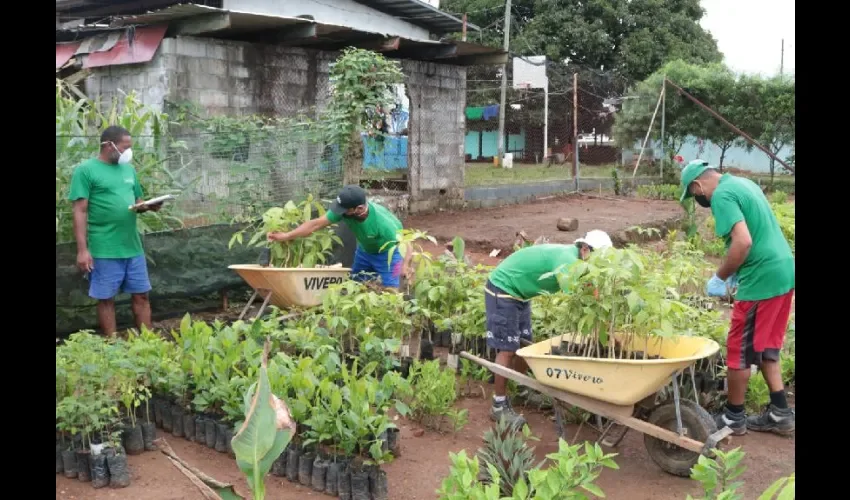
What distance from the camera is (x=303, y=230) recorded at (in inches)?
240

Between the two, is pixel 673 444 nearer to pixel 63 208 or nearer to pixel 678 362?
pixel 678 362

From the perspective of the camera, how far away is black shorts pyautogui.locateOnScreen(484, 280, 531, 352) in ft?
15.7

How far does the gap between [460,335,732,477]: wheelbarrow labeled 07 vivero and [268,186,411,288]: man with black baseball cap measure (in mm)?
1768

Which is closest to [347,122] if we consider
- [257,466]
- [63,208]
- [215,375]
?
[63,208]

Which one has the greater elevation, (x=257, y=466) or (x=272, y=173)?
(x=272, y=173)

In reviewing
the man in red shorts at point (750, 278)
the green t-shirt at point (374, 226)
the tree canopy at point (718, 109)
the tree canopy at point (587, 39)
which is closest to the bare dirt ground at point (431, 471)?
the man in red shorts at point (750, 278)

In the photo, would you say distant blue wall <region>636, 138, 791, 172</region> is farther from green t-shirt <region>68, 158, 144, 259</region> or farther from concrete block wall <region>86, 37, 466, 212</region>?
green t-shirt <region>68, 158, 144, 259</region>

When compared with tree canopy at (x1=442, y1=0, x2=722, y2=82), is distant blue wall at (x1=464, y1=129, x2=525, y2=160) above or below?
below

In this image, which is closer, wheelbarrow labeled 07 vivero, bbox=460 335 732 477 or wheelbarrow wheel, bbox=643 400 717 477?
wheelbarrow labeled 07 vivero, bbox=460 335 732 477

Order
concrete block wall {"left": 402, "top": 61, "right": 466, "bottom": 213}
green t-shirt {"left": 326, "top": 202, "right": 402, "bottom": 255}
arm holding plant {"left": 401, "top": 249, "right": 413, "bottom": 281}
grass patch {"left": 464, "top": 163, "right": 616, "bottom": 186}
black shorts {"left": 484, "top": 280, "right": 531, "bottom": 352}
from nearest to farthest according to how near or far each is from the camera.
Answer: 1. black shorts {"left": 484, "top": 280, "right": 531, "bottom": 352}
2. arm holding plant {"left": 401, "top": 249, "right": 413, "bottom": 281}
3. green t-shirt {"left": 326, "top": 202, "right": 402, "bottom": 255}
4. concrete block wall {"left": 402, "top": 61, "right": 466, "bottom": 213}
5. grass patch {"left": 464, "top": 163, "right": 616, "bottom": 186}

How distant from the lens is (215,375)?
14.5 feet

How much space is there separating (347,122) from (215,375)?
16.8ft

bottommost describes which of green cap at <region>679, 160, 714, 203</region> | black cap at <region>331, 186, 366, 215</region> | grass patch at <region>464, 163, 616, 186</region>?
black cap at <region>331, 186, 366, 215</region>

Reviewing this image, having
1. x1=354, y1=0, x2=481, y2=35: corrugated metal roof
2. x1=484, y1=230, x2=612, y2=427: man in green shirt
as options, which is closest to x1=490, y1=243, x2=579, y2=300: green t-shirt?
x1=484, y1=230, x2=612, y2=427: man in green shirt
